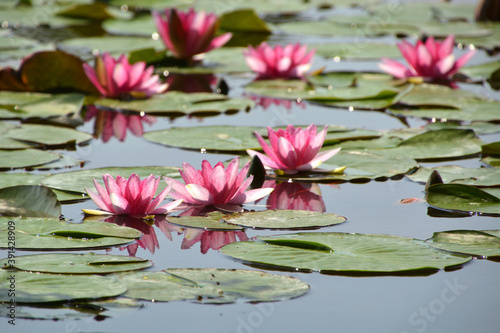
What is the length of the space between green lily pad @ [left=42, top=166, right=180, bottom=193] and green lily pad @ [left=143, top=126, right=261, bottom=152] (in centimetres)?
41

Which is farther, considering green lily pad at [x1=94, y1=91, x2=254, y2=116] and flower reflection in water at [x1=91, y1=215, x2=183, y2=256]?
green lily pad at [x1=94, y1=91, x2=254, y2=116]

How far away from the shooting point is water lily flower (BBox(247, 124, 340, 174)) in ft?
8.46

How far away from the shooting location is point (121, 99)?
3.92 metres

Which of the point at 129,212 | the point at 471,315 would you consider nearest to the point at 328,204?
the point at 129,212

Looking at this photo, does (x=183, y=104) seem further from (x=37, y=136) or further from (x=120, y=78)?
(x=37, y=136)

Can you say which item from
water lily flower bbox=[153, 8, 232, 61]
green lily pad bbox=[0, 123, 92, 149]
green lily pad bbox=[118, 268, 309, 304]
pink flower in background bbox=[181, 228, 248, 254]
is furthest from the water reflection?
green lily pad bbox=[118, 268, 309, 304]

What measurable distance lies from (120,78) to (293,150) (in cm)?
157

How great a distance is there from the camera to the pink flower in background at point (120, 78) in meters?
3.79

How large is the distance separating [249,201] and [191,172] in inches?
8.6

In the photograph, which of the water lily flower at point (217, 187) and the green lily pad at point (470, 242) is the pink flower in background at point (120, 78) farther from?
the green lily pad at point (470, 242)

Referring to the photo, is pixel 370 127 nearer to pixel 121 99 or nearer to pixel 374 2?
pixel 121 99

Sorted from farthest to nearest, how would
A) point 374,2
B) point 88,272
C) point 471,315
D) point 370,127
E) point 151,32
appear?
1. point 374,2
2. point 151,32
3. point 370,127
4. point 88,272
5. point 471,315

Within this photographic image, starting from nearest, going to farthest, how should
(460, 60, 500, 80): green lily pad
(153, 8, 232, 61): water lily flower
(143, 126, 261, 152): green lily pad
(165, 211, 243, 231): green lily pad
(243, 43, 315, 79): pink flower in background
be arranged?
(165, 211, 243, 231): green lily pad < (143, 126, 261, 152): green lily pad < (243, 43, 315, 79): pink flower in background < (460, 60, 500, 80): green lily pad < (153, 8, 232, 61): water lily flower

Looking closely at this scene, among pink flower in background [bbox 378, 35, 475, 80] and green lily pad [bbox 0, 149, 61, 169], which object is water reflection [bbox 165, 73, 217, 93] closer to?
pink flower in background [bbox 378, 35, 475, 80]
